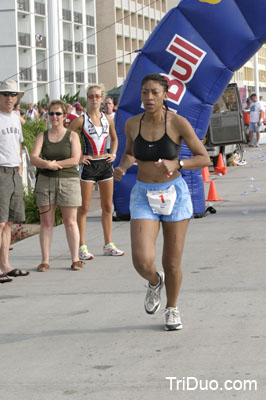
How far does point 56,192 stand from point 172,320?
3.14 m

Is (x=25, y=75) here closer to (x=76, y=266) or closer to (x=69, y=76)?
(x=69, y=76)

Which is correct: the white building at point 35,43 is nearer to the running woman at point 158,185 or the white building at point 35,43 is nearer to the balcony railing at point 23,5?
the balcony railing at point 23,5

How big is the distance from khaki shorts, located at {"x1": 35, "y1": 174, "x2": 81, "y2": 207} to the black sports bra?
2.93 meters

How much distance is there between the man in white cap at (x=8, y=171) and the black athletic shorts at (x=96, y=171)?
119 centimetres

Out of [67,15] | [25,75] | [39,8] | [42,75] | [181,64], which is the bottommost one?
[181,64]

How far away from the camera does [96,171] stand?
9758mm

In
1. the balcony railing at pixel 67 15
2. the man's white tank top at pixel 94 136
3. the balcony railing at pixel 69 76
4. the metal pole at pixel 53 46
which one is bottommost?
the man's white tank top at pixel 94 136

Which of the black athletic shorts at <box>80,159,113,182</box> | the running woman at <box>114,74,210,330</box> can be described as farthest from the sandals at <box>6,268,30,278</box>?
the running woman at <box>114,74,210,330</box>

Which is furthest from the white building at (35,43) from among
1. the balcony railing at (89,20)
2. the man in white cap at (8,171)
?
the man in white cap at (8,171)

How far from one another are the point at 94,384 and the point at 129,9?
86.7m

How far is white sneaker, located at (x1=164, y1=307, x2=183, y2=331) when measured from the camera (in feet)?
20.4

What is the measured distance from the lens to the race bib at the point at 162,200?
611 cm

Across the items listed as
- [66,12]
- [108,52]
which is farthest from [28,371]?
[108,52]

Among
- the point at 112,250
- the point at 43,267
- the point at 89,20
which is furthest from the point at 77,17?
the point at 43,267
